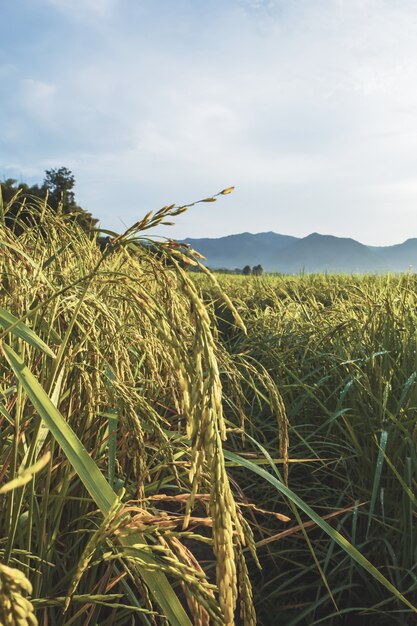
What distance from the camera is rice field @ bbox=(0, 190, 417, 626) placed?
729mm

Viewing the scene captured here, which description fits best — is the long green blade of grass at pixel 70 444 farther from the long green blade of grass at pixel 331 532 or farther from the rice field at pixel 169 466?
the long green blade of grass at pixel 331 532

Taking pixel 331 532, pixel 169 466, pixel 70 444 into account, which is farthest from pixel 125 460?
pixel 70 444

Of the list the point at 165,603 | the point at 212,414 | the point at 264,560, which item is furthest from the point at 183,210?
the point at 264,560

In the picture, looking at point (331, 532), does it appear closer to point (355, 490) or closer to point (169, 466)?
point (169, 466)

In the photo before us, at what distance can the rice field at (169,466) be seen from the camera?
0.73 metres

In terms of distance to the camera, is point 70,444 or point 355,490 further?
point 355,490

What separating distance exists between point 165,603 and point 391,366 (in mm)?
1844

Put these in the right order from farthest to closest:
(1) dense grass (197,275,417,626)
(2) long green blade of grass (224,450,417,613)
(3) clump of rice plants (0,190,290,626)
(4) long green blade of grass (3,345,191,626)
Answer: (1) dense grass (197,275,417,626) → (2) long green blade of grass (224,450,417,613) → (4) long green blade of grass (3,345,191,626) → (3) clump of rice plants (0,190,290,626)

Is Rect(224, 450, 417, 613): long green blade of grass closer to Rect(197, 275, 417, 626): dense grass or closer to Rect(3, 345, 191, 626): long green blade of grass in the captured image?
Rect(197, 275, 417, 626): dense grass

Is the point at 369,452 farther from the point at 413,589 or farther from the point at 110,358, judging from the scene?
the point at 110,358

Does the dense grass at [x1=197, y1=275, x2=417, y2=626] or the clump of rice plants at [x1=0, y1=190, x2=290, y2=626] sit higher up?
the clump of rice plants at [x1=0, y1=190, x2=290, y2=626]

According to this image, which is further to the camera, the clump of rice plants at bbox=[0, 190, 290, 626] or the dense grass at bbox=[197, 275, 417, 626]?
the dense grass at bbox=[197, 275, 417, 626]

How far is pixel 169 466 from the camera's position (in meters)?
1.46

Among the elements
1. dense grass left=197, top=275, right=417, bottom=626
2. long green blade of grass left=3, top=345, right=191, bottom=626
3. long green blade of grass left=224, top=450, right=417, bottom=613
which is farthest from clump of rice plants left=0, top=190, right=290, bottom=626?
dense grass left=197, top=275, right=417, bottom=626
